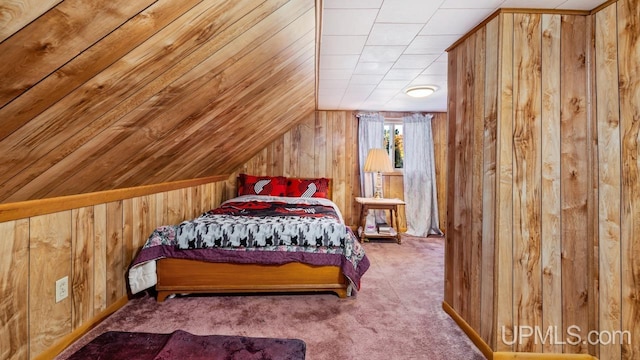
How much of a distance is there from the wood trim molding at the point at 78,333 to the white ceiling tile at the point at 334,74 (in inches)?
95.4

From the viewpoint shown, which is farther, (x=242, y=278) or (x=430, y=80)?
(x=430, y=80)

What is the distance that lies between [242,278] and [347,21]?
191 cm

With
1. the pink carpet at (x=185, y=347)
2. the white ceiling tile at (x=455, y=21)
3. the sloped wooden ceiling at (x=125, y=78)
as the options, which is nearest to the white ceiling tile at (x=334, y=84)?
the sloped wooden ceiling at (x=125, y=78)

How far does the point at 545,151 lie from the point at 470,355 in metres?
1.18

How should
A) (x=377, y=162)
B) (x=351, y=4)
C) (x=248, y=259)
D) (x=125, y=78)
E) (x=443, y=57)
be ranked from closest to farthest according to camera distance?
(x=125, y=78) → (x=351, y=4) → (x=248, y=259) → (x=443, y=57) → (x=377, y=162)

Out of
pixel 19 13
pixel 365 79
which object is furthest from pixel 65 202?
pixel 365 79

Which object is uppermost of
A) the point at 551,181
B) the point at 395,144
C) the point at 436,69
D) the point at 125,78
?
the point at 436,69

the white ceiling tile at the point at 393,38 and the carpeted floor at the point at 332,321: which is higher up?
the white ceiling tile at the point at 393,38

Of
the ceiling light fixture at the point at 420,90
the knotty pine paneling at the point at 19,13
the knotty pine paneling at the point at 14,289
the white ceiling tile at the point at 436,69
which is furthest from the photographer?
the ceiling light fixture at the point at 420,90

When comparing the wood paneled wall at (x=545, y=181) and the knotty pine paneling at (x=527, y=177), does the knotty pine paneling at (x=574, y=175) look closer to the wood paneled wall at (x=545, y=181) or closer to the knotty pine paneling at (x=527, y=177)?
the wood paneled wall at (x=545, y=181)

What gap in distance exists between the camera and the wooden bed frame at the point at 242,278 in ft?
7.67

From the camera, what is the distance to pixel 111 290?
2.15 m

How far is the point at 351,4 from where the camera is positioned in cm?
172

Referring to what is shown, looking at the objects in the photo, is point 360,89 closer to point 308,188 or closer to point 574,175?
point 308,188
